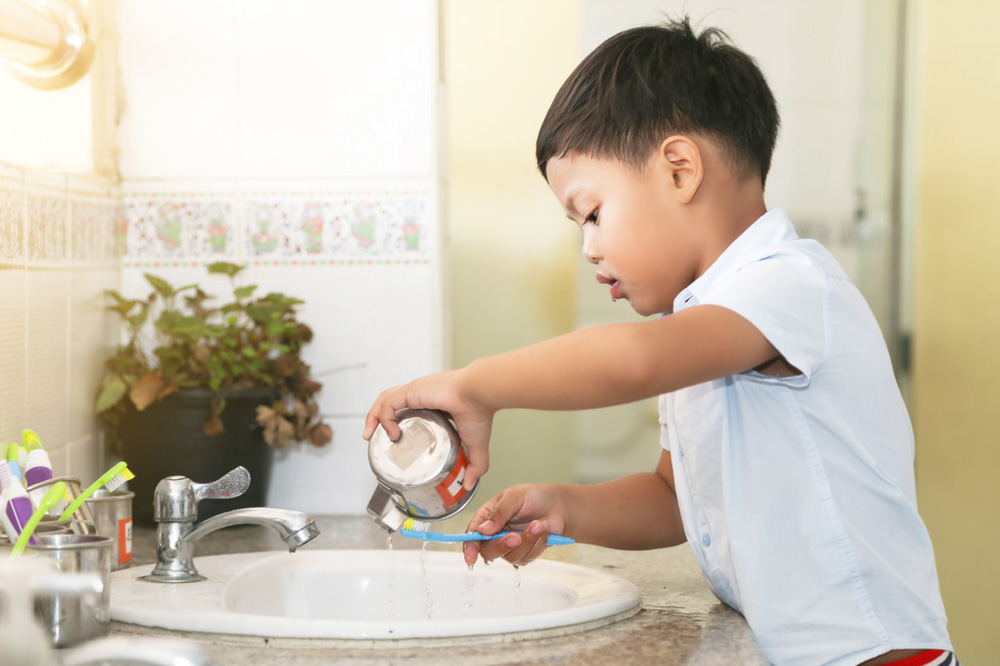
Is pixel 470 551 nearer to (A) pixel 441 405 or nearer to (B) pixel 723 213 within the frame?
(A) pixel 441 405

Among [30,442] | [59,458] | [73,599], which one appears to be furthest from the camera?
[59,458]

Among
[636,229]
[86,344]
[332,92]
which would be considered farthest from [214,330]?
[636,229]

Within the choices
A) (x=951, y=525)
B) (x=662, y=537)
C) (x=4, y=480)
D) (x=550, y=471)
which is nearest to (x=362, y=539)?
(x=662, y=537)

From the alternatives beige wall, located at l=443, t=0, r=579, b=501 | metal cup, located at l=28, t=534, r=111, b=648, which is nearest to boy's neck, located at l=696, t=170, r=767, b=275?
metal cup, located at l=28, t=534, r=111, b=648

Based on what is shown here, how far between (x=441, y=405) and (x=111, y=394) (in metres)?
0.59

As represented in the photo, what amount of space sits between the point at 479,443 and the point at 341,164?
65cm

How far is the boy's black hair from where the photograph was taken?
32.1 inches

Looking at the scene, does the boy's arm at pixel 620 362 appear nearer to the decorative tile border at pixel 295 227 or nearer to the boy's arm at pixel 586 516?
the boy's arm at pixel 586 516

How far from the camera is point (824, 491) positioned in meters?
0.74

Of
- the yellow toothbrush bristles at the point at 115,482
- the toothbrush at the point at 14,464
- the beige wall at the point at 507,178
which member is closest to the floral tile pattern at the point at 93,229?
the toothbrush at the point at 14,464

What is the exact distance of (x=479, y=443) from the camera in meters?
0.73

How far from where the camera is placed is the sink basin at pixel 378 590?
0.76 m

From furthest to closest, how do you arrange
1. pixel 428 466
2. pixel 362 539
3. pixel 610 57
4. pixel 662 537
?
pixel 362 539
pixel 662 537
pixel 610 57
pixel 428 466

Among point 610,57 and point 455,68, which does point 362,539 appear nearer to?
point 610,57
